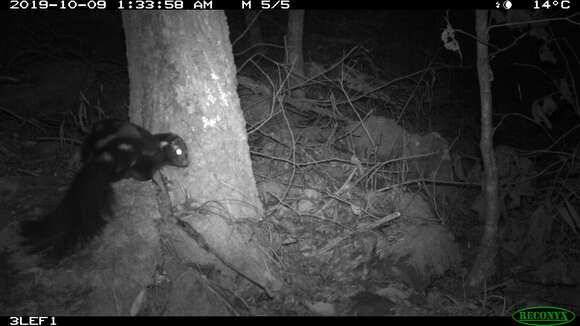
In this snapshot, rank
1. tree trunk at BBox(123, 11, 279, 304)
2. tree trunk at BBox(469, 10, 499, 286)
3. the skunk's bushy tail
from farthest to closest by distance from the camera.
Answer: tree trunk at BBox(469, 10, 499, 286), tree trunk at BBox(123, 11, 279, 304), the skunk's bushy tail

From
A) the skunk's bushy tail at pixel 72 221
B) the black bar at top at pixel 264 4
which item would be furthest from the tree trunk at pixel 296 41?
the skunk's bushy tail at pixel 72 221

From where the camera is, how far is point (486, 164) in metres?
4.08

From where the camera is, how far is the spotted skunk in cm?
334

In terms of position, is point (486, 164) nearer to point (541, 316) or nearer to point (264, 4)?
point (541, 316)

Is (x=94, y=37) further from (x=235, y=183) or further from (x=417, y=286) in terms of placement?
(x=417, y=286)

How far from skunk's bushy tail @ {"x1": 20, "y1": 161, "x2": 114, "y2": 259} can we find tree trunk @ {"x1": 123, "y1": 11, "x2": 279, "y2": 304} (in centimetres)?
67

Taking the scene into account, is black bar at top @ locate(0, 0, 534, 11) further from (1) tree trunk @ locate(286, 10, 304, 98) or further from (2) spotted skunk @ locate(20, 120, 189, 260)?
(2) spotted skunk @ locate(20, 120, 189, 260)

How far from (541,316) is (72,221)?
4.41 m

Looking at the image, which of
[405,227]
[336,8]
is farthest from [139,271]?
[336,8]

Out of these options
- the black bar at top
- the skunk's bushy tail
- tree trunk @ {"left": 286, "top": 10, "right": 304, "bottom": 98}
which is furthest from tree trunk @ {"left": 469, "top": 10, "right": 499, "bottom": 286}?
the skunk's bushy tail

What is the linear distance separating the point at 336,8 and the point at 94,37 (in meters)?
7.10

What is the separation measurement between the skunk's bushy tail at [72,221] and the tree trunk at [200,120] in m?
0.67

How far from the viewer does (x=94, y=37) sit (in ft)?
25.4

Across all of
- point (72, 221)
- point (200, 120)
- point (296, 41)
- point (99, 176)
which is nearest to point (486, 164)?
point (200, 120)
